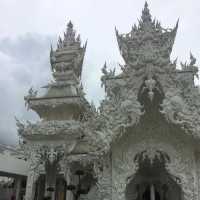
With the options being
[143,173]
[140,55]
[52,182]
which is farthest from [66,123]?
[140,55]

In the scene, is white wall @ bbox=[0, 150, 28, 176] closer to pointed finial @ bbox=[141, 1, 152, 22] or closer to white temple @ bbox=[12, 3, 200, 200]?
white temple @ bbox=[12, 3, 200, 200]

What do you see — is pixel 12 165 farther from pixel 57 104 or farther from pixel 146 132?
pixel 146 132

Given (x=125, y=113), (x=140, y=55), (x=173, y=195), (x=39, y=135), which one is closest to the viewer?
(x=125, y=113)

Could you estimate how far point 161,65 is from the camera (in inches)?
298

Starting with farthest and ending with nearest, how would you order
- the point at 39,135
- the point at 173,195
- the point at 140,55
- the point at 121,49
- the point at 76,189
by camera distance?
the point at 121,49 → the point at 39,135 → the point at 76,189 → the point at 173,195 → the point at 140,55

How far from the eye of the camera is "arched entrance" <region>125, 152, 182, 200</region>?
28.6ft

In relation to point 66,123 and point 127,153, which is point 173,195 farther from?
point 66,123

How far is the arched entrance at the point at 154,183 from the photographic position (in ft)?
28.6

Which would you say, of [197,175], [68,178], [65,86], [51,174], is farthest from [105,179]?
[65,86]

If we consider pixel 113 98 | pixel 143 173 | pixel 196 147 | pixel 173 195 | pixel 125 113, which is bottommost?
pixel 173 195

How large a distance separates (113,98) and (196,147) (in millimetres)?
2713

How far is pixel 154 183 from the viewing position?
8.95m

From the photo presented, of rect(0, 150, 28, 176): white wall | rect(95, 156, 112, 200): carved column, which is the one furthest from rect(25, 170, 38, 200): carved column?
rect(95, 156, 112, 200): carved column

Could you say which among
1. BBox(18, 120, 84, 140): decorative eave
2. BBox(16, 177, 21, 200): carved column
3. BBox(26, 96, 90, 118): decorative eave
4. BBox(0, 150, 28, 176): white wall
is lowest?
BBox(16, 177, 21, 200): carved column
